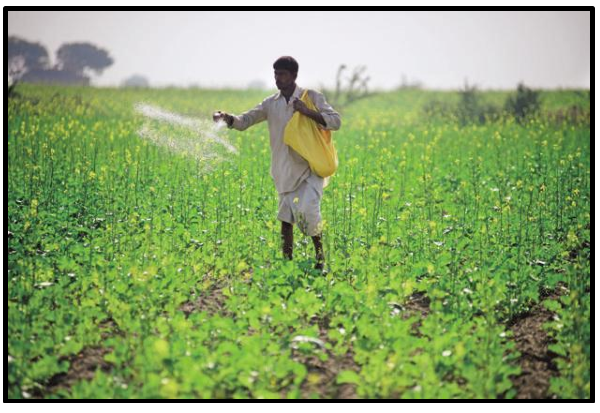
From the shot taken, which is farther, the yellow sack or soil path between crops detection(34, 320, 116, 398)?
the yellow sack

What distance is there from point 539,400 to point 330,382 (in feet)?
3.24

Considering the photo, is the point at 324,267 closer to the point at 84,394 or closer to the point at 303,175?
the point at 303,175

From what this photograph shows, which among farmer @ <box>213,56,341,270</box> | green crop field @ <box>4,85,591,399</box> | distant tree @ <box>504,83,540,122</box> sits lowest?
green crop field @ <box>4,85,591,399</box>

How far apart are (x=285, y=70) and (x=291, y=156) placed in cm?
60

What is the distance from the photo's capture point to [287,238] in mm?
5367

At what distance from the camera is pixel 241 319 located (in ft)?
14.0

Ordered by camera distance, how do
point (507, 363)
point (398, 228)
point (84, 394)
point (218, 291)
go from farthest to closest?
point (398, 228), point (218, 291), point (507, 363), point (84, 394)

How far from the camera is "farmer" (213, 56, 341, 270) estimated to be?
5062mm

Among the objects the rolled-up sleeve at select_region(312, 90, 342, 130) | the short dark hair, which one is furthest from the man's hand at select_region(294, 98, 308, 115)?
the short dark hair

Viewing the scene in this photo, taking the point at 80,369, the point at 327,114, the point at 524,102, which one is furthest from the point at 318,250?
the point at 524,102

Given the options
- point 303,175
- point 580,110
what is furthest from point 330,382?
point 580,110

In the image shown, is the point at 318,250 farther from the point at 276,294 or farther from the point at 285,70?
the point at 285,70

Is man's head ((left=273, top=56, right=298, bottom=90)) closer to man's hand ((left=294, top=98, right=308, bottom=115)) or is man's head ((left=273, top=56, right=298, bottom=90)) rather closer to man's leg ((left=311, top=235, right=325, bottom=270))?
man's hand ((left=294, top=98, right=308, bottom=115))

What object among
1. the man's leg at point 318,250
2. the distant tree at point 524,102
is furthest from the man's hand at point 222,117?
the distant tree at point 524,102
